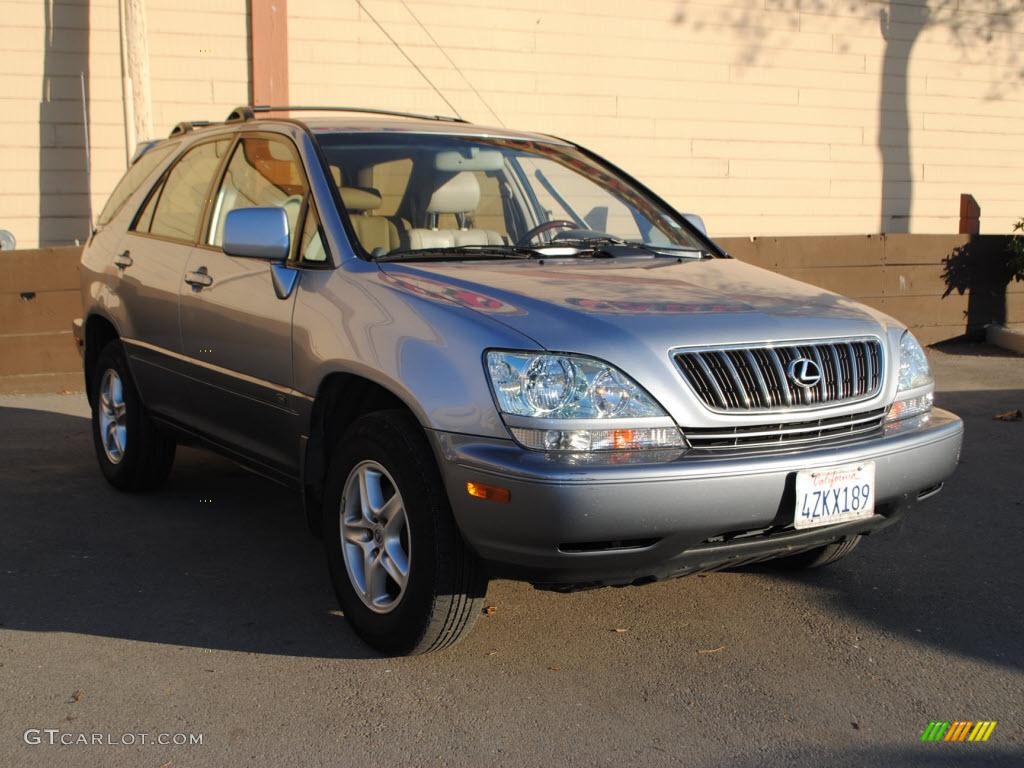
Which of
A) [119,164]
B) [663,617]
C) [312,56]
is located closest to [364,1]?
[312,56]

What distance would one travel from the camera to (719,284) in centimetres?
419

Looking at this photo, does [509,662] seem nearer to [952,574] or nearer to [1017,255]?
[952,574]

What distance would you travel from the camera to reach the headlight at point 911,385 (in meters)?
3.93

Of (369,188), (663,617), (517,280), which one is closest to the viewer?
(517,280)

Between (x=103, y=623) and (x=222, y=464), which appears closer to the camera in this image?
(x=103, y=623)

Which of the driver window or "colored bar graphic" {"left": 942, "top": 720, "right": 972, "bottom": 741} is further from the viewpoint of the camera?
the driver window

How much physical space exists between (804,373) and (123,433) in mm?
3634

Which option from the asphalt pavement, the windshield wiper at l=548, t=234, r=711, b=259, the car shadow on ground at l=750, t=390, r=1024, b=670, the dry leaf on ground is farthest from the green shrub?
the windshield wiper at l=548, t=234, r=711, b=259

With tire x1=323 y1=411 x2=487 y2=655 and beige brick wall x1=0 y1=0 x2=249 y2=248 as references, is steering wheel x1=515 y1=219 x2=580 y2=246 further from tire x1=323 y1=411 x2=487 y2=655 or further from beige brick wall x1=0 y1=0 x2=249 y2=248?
beige brick wall x1=0 y1=0 x2=249 y2=248

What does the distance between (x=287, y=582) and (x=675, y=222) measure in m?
2.25

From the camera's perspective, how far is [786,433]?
3582 millimetres

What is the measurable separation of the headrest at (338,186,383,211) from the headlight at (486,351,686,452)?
1277 mm

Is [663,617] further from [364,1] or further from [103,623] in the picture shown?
[364,1]

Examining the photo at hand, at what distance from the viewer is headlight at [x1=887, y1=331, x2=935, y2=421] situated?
3.93 meters
